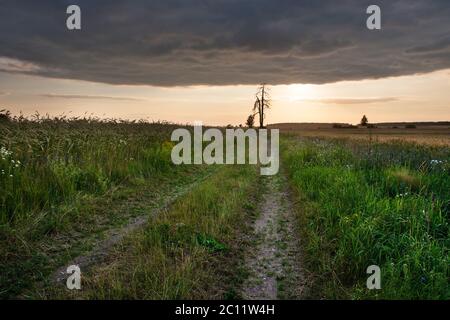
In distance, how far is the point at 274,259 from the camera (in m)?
5.68

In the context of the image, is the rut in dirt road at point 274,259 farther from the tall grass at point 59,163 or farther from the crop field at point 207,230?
the tall grass at point 59,163

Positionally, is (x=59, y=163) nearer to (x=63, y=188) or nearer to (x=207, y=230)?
(x=63, y=188)

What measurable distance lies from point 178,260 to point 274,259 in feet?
5.36

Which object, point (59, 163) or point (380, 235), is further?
point (59, 163)

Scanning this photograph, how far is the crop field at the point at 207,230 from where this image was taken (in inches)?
179

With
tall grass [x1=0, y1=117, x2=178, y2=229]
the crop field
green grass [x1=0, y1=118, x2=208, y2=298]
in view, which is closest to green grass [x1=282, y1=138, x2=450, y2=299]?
the crop field

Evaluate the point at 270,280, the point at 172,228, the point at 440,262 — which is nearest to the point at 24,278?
the point at 172,228

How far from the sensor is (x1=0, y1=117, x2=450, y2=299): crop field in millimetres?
4551

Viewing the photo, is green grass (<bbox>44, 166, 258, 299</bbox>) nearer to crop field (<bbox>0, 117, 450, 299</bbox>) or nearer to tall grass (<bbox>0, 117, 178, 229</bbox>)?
crop field (<bbox>0, 117, 450, 299</bbox>)

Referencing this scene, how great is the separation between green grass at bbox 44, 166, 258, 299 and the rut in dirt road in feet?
0.85

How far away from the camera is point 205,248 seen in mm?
5555
